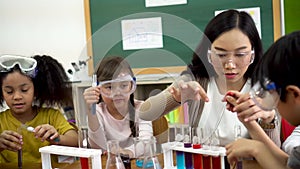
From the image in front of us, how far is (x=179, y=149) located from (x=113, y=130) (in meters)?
0.27

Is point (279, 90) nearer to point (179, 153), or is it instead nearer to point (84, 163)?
point (179, 153)

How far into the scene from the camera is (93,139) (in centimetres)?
103

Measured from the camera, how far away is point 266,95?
717mm

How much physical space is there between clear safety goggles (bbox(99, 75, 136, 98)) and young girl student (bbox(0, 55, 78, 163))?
385 millimetres

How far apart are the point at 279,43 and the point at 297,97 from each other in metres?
0.11

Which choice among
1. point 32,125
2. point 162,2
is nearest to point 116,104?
point 32,125

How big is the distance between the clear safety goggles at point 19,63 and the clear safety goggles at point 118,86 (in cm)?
51

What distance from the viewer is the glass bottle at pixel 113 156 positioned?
3.03ft

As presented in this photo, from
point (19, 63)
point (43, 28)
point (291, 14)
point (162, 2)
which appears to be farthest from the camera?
point (43, 28)

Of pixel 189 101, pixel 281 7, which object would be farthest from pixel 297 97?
pixel 281 7

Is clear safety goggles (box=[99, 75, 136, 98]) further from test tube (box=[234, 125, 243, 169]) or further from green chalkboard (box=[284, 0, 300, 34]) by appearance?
green chalkboard (box=[284, 0, 300, 34])

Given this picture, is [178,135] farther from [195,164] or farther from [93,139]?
[93,139]

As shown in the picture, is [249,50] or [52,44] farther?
[52,44]

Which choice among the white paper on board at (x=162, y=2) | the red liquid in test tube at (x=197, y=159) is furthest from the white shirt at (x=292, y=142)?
the white paper on board at (x=162, y=2)
